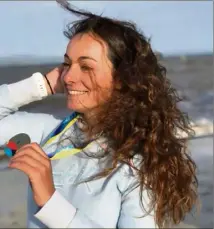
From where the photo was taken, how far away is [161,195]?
1.41 m

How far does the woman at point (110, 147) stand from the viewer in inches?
50.9

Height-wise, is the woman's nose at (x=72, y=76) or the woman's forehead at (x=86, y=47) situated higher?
the woman's forehead at (x=86, y=47)

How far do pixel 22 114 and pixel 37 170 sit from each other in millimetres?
576

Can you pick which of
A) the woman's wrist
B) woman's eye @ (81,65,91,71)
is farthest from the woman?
the woman's wrist

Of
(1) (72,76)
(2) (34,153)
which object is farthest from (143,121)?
(2) (34,153)

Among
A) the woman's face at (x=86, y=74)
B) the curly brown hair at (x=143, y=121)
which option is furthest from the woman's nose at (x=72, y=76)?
the curly brown hair at (x=143, y=121)

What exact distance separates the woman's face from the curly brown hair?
25 millimetres

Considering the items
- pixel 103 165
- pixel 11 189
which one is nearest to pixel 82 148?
pixel 103 165

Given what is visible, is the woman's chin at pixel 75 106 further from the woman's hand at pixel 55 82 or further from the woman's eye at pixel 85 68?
the woman's hand at pixel 55 82

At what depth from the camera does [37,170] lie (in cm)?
124

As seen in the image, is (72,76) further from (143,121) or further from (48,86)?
(48,86)

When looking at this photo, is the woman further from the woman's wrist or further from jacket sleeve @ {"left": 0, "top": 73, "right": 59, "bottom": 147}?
the woman's wrist

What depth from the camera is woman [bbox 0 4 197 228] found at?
129cm

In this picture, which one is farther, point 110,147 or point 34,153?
point 110,147
